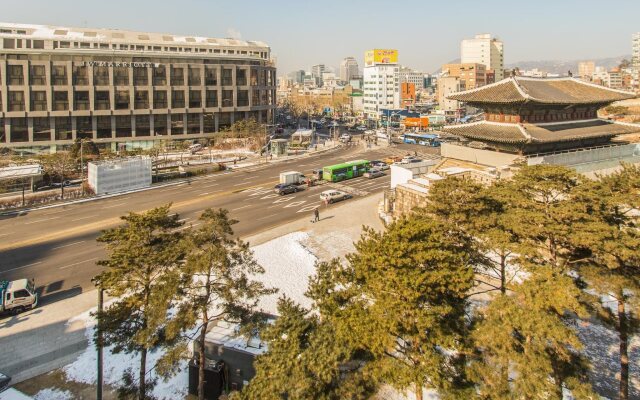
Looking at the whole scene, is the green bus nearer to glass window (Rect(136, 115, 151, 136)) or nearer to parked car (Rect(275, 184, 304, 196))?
parked car (Rect(275, 184, 304, 196))

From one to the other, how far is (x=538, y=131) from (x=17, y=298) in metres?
43.8

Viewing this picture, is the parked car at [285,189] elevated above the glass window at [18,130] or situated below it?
below

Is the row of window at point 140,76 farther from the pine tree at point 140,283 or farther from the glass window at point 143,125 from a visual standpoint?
the pine tree at point 140,283

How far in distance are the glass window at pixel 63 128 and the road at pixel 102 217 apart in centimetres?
3688

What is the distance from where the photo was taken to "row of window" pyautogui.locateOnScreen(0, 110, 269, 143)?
257ft

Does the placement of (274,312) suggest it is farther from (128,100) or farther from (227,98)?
(227,98)

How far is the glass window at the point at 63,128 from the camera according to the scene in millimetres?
80613

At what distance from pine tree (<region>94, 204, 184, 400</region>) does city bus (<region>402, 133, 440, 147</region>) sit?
289 feet

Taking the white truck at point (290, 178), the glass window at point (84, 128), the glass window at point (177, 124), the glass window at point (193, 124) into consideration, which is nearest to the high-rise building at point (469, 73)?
the glass window at point (193, 124)

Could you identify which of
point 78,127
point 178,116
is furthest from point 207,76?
point 78,127

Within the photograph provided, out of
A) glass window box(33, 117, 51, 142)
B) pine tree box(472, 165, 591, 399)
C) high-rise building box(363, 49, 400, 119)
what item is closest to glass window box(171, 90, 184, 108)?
glass window box(33, 117, 51, 142)

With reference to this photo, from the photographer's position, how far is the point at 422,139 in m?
100

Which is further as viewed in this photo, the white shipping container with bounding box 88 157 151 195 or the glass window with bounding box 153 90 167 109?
the glass window with bounding box 153 90 167 109

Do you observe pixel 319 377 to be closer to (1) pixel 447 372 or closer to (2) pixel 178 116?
(1) pixel 447 372
